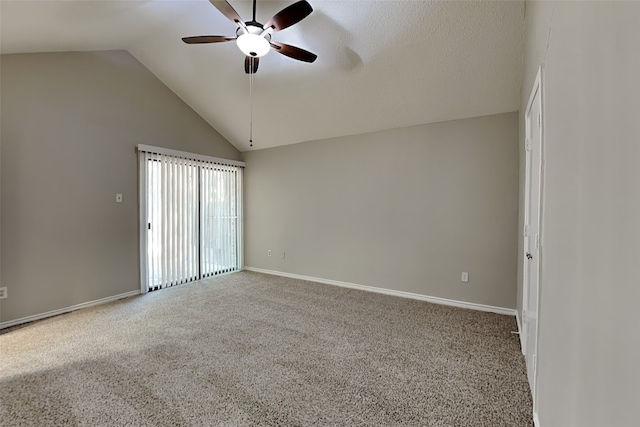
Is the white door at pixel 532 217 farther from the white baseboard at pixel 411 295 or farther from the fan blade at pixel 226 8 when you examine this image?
the fan blade at pixel 226 8

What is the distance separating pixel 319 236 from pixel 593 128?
157 inches

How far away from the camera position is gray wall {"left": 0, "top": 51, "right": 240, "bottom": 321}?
302 centimetres

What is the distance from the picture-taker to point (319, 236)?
185 inches

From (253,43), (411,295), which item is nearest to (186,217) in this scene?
(253,43)

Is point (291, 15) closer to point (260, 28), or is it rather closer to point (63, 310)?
point (260, 28)

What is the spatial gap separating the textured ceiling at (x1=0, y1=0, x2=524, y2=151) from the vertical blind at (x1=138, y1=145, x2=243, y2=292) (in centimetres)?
117

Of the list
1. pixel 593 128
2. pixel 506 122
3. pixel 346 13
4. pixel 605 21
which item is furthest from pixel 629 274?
pixel 506 122

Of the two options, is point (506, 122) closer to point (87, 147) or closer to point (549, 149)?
point (549, 149)

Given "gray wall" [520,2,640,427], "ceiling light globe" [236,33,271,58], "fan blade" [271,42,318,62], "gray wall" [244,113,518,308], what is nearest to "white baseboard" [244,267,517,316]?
"gray wall" [244,113,518,308]

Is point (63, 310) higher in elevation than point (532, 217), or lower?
lower

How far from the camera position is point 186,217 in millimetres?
4578

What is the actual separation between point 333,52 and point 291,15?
99 cm

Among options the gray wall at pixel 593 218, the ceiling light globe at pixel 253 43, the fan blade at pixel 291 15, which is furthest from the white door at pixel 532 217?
the ceiling light globe at pixel 253 43

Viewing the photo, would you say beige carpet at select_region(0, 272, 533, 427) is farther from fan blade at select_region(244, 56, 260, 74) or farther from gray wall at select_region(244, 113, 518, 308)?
fan blade at select_region(244, 56, 260, 74)
